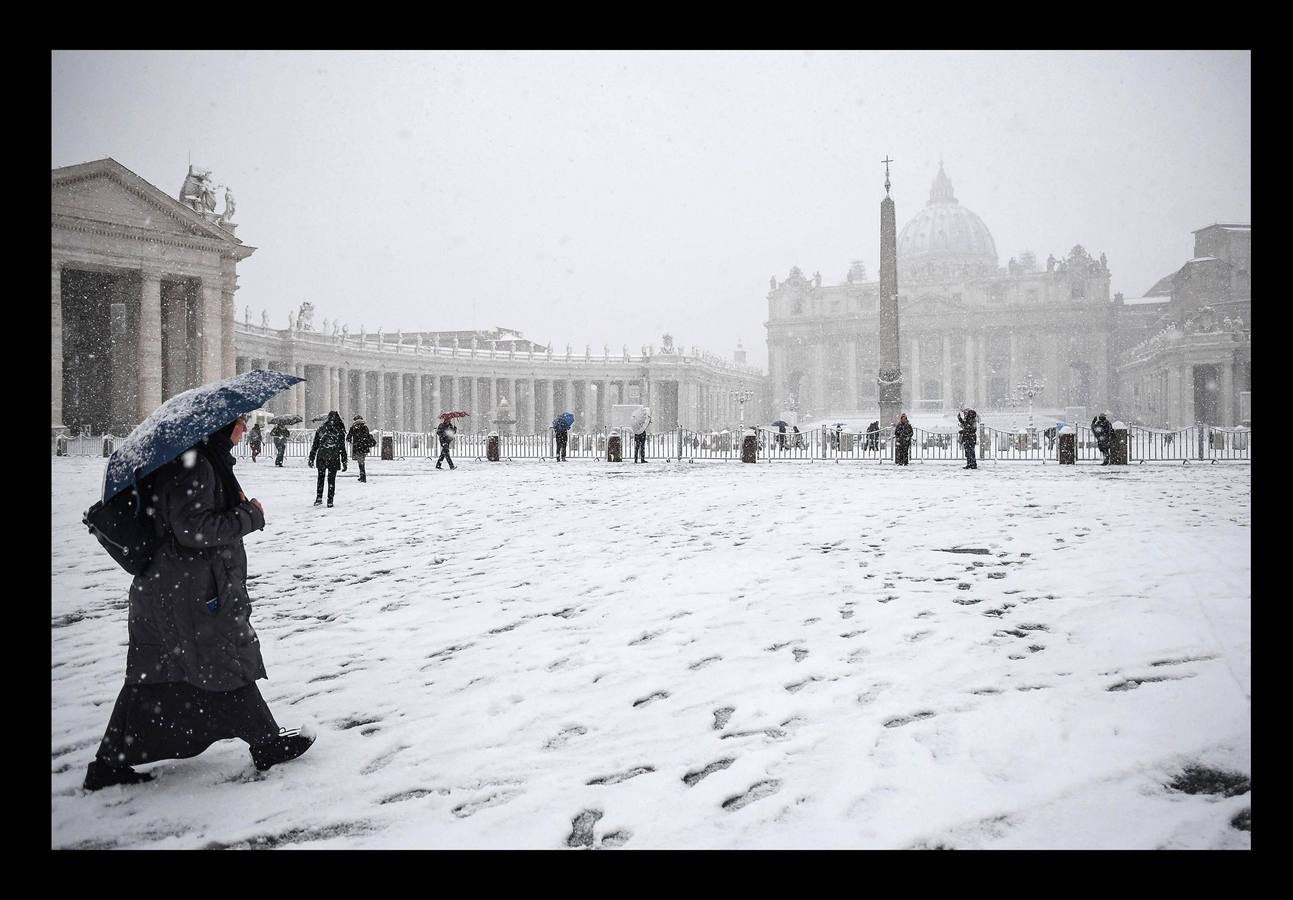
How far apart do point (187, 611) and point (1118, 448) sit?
22417 mm

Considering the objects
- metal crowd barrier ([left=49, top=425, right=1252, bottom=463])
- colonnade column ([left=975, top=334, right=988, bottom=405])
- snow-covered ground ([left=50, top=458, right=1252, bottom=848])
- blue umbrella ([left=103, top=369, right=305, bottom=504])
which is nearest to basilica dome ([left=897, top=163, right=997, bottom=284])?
colonnade column ([left=975, top=334, right=988, bottom=405])

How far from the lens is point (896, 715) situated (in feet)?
12.9

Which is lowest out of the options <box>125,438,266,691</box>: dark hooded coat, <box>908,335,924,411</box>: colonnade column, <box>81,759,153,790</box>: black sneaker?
<box>81,759,153,790</box>: black sneaker

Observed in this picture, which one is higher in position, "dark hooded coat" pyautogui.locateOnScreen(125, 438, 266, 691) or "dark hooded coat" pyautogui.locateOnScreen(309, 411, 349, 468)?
"dark hooded coat" pyautogui.locateOnScreen(309, 411, 349, 468)

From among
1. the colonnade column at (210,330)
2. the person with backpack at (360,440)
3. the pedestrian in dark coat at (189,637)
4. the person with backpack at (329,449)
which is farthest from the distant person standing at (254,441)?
the pedestrian in dark coat at (189,637)

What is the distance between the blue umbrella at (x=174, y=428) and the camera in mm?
3105

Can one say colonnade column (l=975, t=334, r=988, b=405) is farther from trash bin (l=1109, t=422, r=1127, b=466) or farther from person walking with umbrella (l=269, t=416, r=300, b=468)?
person walking with umbrella (l=269, t=416, r=300, b=468)

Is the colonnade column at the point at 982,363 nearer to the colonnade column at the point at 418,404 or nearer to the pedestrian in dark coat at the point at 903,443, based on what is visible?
the colonnade column at the point at 418,404

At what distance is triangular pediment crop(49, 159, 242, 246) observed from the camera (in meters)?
35.2

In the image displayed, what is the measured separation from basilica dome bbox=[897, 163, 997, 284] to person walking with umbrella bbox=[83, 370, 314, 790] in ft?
293

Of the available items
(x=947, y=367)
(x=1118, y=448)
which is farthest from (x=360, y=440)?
(x=947, y=367)
